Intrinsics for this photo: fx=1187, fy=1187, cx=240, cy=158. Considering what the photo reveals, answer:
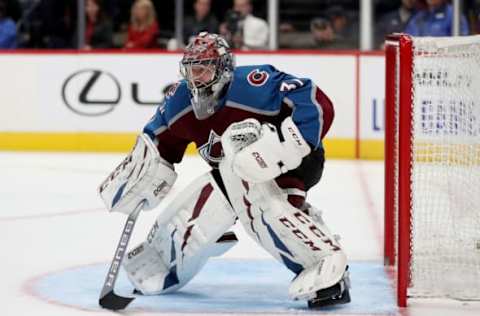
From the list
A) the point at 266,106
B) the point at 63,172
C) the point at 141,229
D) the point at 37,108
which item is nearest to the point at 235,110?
the point at 266,106

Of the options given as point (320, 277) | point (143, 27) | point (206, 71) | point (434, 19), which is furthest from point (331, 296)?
point (143, 27)

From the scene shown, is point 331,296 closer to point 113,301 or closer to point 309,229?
point 309,229

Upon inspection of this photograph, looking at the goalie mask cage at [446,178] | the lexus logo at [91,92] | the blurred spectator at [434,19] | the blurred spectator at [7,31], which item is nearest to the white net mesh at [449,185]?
the goalie mask cage at [446,178]

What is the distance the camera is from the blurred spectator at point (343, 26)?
29.0 ft

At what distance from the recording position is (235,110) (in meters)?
3.62

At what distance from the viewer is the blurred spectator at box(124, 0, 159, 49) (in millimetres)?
8875

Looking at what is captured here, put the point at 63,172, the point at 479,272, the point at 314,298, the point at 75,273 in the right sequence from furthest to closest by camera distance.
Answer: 1. the point at 63,172
2. the point at 75,273
3. the point at 479,272
4. the point at 314,298

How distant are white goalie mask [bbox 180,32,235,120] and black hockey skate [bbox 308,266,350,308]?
0.64 metres

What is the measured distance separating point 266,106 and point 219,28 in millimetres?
5329

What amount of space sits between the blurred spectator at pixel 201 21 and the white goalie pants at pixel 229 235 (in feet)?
16.7

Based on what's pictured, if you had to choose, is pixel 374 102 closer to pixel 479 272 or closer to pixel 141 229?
pixel 141 229

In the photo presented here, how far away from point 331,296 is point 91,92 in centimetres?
521

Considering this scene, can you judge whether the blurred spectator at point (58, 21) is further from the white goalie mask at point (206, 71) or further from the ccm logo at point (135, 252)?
the white goalie mask at point (206, 71)

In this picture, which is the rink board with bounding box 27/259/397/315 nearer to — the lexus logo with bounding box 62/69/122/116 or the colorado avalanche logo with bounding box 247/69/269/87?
the colorado avalanche logo with bounding box 247/69/269/87
